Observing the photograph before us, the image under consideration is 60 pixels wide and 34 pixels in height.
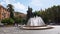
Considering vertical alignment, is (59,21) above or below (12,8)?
below

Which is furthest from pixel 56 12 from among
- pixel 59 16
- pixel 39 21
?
pixel 39 21

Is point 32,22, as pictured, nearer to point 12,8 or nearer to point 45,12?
point 45,12

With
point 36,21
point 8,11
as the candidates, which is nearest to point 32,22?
point 36,21

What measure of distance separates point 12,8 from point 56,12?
19.9 metres

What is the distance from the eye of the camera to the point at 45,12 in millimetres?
71562

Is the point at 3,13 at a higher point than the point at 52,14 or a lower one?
higher

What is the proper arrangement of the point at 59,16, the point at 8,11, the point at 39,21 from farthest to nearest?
the point at 8,11 → the point at 59,16 → the point at 39,21

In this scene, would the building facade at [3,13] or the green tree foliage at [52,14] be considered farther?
the building facade at [3,13]

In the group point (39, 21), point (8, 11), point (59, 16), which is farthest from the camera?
point (8, 11)

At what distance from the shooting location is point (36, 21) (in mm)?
31438

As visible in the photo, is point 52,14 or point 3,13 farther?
point 3,13

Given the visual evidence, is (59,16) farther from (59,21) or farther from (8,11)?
(8,11)

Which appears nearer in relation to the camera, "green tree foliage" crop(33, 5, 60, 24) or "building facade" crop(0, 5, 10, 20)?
"green tree foliage" crop(33, 5, 60, 24)

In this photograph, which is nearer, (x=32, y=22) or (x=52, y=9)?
(x=32, y=22)
